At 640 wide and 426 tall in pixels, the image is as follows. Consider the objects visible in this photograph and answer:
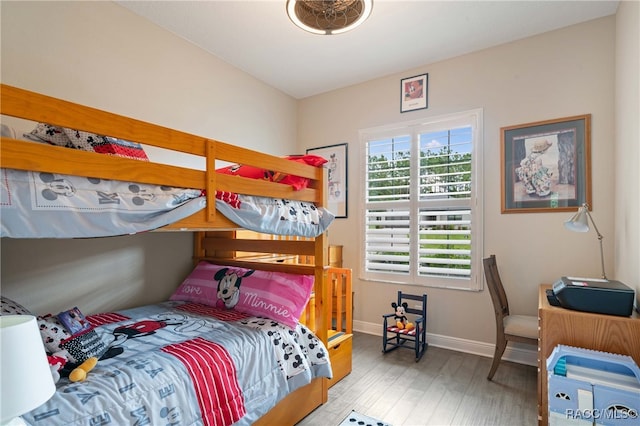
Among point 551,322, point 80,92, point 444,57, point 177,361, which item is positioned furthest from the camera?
point 444,57

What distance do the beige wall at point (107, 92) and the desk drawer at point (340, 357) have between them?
55.8 inches

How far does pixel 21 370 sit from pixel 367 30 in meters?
2.84

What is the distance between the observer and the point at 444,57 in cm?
306

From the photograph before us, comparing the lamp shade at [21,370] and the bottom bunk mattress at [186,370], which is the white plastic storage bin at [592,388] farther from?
the lamp shade at [21,370]

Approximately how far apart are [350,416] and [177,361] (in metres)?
1.15

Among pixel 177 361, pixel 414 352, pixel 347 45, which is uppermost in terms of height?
pixel 347 45

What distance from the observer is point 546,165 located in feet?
8.64

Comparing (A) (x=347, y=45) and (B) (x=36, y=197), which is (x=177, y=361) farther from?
(A) (x=347, y=45)

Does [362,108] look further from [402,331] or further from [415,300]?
[402,331]

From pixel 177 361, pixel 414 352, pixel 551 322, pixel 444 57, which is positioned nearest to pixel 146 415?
pixel 177 361

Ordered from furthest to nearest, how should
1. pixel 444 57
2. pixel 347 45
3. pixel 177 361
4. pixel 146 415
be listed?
A: pixel 444 57
pixel 347 45
pixel 177 361
pixel 146 415

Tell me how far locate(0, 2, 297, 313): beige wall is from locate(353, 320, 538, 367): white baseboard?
7.71 ft

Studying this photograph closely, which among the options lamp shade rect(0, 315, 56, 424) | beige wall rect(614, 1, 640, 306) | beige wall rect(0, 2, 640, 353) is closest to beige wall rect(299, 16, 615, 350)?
beige wall rect(0, 2, 640, 353)

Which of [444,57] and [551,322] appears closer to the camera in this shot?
[551,322]
